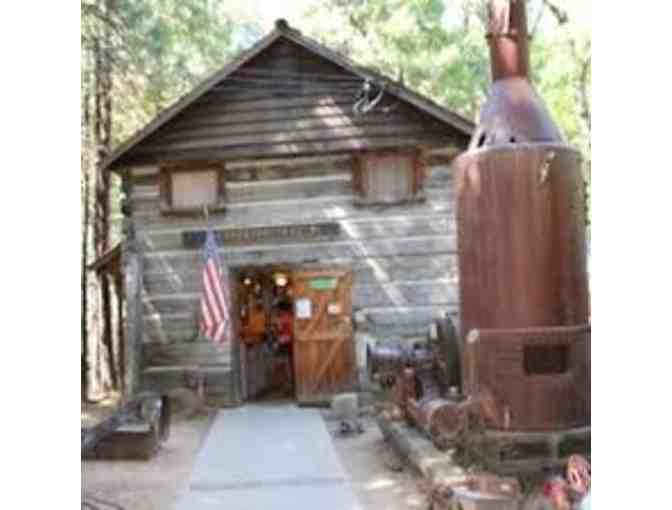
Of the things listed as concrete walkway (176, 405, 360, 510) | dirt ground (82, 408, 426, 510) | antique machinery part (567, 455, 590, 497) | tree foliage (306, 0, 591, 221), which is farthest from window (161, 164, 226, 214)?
antique machinery part (567, 455, 590, 497)

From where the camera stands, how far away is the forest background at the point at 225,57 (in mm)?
3814

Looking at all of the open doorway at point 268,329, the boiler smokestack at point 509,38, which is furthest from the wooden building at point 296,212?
the boiler smokestack at point 509,38

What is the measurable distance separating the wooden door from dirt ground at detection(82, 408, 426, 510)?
1208mm

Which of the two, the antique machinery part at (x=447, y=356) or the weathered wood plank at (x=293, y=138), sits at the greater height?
the weathered wood plank at (x=293, y=138)

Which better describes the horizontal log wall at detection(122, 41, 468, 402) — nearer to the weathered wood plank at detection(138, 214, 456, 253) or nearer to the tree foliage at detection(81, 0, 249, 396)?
the weathered wood plank at detection(138, 214, 456, 253)

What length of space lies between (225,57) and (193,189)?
1199mm

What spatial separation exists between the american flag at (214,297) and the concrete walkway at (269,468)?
753 millimetres

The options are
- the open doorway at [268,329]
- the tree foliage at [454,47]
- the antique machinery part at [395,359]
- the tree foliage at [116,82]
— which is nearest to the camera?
the tree foliage at [454,47]

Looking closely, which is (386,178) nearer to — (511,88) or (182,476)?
(511,88)

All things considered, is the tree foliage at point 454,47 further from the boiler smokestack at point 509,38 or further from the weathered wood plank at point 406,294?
the weathered wood plank at point 406,294

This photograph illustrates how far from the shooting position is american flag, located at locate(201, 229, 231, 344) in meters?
6.23

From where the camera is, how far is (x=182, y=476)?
4.45 meters
